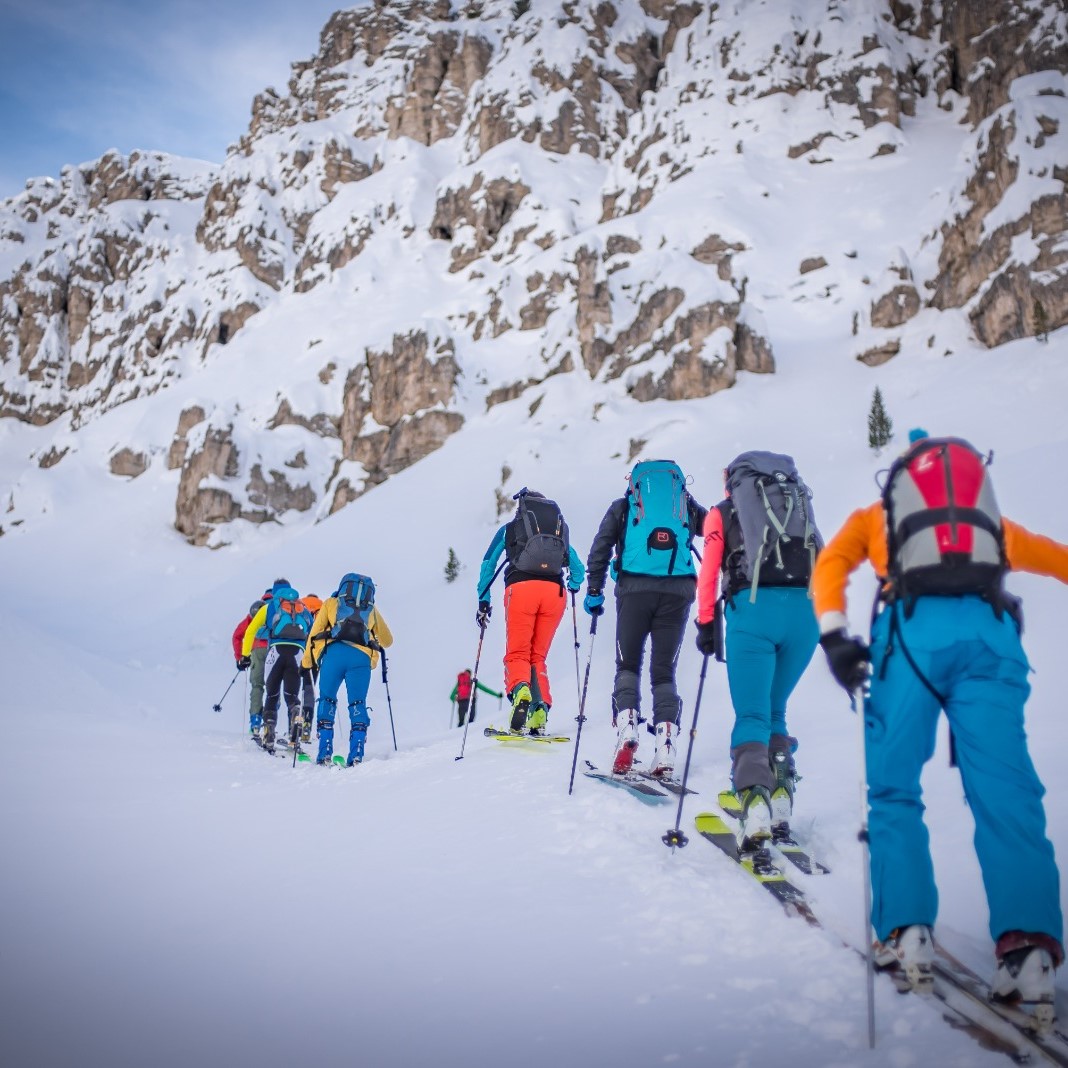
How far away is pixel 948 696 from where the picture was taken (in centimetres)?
231

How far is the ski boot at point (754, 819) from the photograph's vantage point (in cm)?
318

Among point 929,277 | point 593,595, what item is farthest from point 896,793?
point 929,277

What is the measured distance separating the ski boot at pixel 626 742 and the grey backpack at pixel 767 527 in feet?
5.17

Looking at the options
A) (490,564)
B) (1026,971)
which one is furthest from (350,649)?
(1026,971)

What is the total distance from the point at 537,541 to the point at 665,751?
2.26m

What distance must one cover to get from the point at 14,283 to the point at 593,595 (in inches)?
4613

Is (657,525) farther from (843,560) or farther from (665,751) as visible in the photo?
(843,560)

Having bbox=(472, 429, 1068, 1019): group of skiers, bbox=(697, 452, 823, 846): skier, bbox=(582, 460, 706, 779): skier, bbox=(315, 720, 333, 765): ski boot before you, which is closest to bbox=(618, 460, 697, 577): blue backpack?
bbox=(582, 460, 706, 779): skier

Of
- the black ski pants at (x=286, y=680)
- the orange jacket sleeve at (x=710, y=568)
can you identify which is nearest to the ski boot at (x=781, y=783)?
the orange jacket sleeve at (x=710, y=568)

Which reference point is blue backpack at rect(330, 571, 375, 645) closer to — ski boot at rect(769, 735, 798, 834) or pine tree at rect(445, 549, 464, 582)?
ski boot at rect(769, 735, 798, 834)

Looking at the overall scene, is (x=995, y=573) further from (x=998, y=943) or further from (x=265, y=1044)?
(x=265, y=1044)

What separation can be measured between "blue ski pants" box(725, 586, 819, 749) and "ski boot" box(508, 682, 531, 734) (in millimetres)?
3252

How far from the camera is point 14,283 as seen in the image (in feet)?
308

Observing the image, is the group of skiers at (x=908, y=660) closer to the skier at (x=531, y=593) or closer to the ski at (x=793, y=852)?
the ski at (x=793, y=852)
